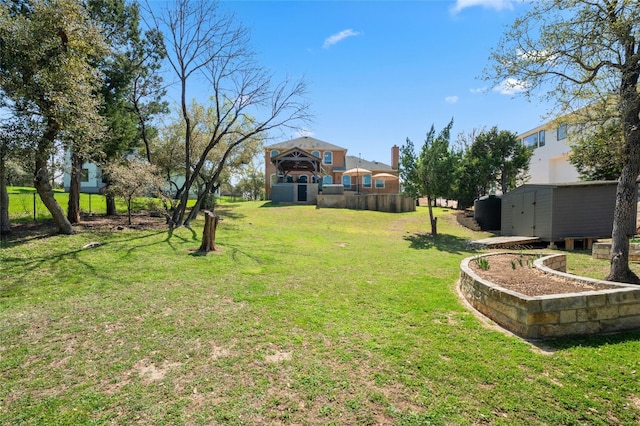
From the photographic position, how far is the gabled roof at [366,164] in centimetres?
3544

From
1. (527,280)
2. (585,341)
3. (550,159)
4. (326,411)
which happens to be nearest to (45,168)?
(326,411)

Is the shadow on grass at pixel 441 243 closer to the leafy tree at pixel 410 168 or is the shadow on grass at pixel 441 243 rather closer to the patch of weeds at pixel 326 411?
the leafy tree at pixel 410 168

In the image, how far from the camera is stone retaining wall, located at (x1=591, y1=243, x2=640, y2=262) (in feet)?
25.2

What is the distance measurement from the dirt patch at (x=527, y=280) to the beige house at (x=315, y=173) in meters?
19.0

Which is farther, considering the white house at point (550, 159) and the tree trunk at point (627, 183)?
the white house at point (550, 159)

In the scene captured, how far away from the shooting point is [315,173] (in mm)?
27406

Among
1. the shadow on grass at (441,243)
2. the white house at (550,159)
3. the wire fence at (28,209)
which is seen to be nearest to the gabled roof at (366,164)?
the white house at (550,159)

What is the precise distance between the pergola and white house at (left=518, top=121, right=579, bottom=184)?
1901 cm

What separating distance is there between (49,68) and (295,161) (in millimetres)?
20919

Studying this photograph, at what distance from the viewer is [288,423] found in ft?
7.88

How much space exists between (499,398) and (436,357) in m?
0.74

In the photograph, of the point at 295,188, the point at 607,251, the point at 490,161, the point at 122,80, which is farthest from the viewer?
the point at 295,188

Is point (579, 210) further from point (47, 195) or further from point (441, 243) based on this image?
point (47, 195)

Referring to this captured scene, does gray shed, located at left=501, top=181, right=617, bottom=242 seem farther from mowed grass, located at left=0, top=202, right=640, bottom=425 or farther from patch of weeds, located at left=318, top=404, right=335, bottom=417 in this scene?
patch of weeds, located at left=318, top=404, right=335, bottom=417
